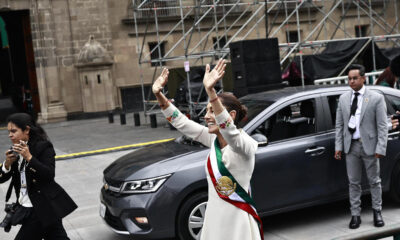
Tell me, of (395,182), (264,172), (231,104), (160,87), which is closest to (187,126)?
(160,87)

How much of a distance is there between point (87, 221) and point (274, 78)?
6432mm

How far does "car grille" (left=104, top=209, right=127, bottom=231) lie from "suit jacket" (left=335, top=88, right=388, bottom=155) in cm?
254

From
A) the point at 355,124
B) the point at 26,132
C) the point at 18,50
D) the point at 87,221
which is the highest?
the point at 18,50

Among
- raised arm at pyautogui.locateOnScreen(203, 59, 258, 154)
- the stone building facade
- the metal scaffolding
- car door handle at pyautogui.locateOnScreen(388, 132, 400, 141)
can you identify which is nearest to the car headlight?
raised arm at pyautogui.locateOnScreen(203, 59, 258, 154)

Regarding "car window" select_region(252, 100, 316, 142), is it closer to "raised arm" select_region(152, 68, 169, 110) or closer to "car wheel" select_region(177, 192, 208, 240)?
"car wheel" select_region(177, 192, 208, 240)

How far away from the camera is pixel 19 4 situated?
22.1 metres

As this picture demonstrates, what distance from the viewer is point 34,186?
4.55m

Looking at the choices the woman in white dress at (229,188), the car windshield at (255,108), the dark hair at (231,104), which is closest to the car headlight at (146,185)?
the car windshield at (255,108)

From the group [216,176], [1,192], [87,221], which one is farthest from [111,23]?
[216,176]

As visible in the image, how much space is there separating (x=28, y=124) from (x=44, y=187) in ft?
1.80

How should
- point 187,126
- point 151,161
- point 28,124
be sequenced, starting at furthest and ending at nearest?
point 151,161, point 28,124, point 187,126

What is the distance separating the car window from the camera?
6.22 metres

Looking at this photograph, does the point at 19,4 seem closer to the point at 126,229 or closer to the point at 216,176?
the point at 126,229

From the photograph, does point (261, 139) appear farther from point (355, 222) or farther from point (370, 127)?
point (355, 222)
